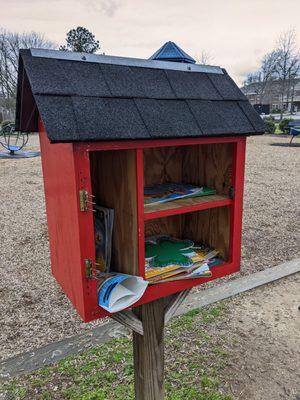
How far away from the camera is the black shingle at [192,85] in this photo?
4.02 ft

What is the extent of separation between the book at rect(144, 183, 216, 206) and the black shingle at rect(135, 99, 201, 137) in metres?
0.30

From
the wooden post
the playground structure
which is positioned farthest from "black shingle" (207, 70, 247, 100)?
the playground structure

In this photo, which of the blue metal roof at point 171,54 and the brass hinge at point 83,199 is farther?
the blue metal roof at point 171,54

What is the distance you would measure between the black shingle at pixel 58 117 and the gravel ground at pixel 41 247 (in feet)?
6.87

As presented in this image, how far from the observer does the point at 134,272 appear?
1198 mm

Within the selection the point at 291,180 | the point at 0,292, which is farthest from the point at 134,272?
the point at 291,180

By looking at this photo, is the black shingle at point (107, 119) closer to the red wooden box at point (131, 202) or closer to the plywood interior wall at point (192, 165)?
the red wooden box at point (131, 202)

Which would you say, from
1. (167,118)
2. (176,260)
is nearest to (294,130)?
(176,260)

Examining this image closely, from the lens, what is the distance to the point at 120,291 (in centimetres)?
113

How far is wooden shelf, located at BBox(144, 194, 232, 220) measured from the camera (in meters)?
1.17

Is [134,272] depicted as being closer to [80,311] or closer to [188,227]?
[80,311]

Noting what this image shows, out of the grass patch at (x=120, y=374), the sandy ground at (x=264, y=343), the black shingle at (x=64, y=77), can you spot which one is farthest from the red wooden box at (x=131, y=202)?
the sandy ground at (x=264, y=343)

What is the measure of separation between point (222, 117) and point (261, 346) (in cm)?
195

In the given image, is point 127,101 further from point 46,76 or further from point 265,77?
point 265,77
